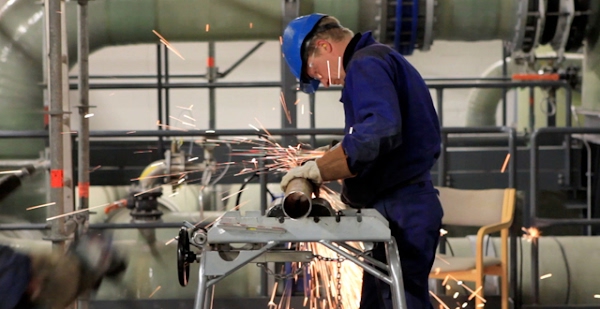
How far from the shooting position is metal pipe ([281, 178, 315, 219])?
234 centimetres

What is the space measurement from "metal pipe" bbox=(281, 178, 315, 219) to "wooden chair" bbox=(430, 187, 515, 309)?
5.93ft

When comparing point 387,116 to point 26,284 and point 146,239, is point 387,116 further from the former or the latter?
point 146,239

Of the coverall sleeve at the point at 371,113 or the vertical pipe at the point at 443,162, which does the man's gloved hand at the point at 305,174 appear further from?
the vertical pipe at the point at 443,162

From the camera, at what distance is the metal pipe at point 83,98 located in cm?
389

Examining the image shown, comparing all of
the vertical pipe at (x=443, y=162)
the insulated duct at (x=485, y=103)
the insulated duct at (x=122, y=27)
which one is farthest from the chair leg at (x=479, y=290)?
the insulated duct at (x=485, y=103)

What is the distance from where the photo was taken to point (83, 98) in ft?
12.9

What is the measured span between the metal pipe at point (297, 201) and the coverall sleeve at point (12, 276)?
1195 mm

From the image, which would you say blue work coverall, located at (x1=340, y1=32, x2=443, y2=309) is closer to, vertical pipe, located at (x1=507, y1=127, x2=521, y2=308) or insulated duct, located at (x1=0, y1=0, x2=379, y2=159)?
vertical pipe, located at (x1=507, y1=127, x2=521, y2=308)

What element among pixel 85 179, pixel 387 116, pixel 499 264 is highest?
pixel 387 116

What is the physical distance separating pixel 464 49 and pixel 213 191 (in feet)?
20.3

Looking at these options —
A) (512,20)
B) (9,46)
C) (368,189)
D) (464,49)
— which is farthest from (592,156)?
(464,49)

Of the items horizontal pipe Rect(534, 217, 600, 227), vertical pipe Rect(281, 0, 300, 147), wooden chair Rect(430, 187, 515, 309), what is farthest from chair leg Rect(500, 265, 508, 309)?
vertical pipe Rect(281, 0, 300, 147)

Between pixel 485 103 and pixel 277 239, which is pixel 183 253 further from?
pixel 485 103

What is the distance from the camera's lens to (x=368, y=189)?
270cm
